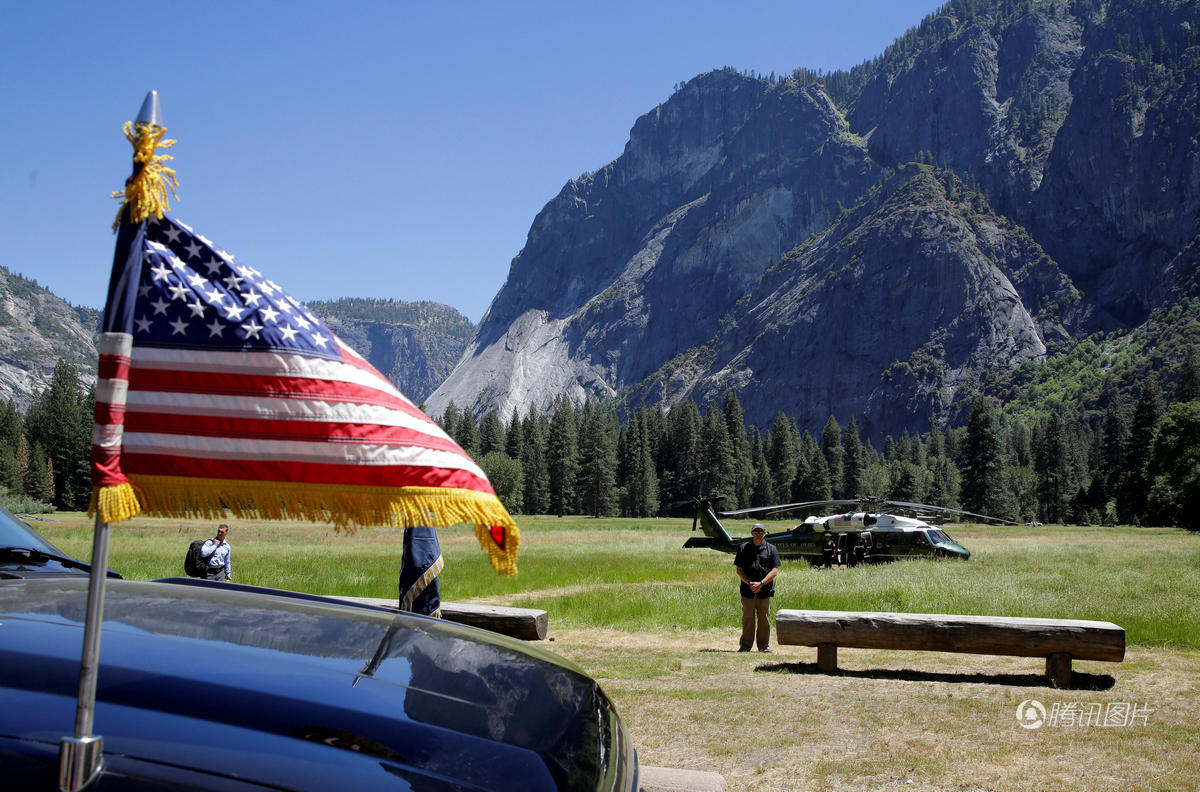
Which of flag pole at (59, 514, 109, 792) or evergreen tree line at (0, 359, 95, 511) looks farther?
evergreen tree line at (0, 359, 95, 511)

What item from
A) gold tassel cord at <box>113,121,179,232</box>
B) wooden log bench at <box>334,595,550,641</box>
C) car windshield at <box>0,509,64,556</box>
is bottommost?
wooden log bench at <box>334,595,550,641</box>

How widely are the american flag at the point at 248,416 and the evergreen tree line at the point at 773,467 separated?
75.3 metres

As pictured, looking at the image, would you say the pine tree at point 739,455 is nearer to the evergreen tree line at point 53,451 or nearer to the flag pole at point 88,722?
the evergreen tree line at point 53,451

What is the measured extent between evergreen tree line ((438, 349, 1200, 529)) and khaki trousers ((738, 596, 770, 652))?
64.9m

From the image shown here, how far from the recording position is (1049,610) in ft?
48.6

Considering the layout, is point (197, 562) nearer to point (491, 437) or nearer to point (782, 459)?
point (491, 437)

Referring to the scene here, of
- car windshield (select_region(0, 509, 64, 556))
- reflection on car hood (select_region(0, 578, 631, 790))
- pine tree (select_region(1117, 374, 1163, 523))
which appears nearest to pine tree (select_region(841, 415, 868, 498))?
pine tree (select_region(1117, 374, 1163, 523))

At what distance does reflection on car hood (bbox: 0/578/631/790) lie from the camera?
6.95 feet

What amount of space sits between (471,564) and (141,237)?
2654 cm

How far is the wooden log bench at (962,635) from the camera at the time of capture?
9.84m

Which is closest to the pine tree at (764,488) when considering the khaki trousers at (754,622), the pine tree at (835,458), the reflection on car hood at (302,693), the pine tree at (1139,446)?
the pine tree at (835,458)

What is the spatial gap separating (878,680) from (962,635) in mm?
1189

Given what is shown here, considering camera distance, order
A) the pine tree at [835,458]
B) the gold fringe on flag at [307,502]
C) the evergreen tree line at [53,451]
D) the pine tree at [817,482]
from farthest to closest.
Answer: the pine tree at [835,458] → the pine tree at [817,482] → the evergreen tree line at [53,451] → the gold fringe on flag at [307,502]

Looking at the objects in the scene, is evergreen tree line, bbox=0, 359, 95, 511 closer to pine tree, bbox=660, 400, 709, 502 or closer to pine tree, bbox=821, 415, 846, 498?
pine tree, bbox=660, 400, 709, 502
